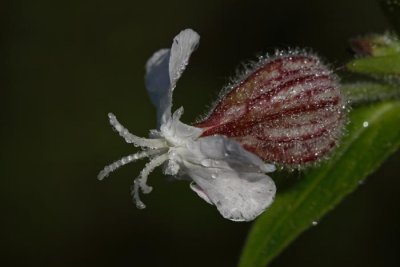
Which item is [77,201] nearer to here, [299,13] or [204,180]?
[299,13]

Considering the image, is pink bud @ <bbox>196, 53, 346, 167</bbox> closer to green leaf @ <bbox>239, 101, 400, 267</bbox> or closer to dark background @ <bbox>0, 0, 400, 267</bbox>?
green leaf @ <bbox>239, 101, 400, 267</bbox>

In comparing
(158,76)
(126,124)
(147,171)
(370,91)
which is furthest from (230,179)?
(126,124)

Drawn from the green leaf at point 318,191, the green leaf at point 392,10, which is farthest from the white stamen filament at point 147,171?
the green leaf at point 392,10

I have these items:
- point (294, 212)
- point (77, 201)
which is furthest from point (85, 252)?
point (294, 212)

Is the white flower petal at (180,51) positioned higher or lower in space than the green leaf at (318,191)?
higher

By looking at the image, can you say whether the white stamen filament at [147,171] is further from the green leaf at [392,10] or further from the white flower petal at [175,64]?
the green leaf at [392,10]

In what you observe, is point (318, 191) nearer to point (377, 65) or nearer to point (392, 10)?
point (377, 65)

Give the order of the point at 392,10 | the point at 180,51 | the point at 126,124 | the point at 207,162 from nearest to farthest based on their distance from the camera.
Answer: the point at 207,162
the point at 180,51
the point at 392,10
the point at 126,124
